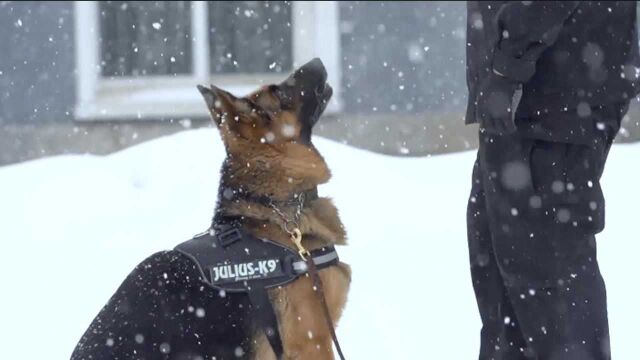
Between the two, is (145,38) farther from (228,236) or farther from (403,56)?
(228,236)

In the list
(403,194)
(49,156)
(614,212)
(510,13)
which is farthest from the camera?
(49,156)

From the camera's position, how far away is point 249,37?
324 inches

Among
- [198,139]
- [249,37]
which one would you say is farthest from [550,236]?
[249,37]

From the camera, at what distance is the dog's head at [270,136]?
3373 mm

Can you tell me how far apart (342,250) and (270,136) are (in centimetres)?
225

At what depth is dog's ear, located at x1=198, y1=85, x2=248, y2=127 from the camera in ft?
10.7

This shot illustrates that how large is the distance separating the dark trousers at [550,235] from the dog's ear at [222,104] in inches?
33.9

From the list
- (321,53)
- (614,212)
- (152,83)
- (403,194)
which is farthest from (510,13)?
(152,83)

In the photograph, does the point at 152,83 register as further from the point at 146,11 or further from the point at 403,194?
the point at 403,194

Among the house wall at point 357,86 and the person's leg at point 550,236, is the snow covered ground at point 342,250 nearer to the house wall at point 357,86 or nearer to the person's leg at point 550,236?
the house wall at point 357,86

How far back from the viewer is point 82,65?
794 centimetres

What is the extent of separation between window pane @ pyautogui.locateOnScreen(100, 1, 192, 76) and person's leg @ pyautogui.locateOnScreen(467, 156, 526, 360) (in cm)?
514

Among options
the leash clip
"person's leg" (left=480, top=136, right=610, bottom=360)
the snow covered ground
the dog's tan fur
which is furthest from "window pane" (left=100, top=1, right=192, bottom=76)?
"person's leg" (left=480, top=136, right=610, bottom=360)

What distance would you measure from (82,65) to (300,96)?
15.7 ft
